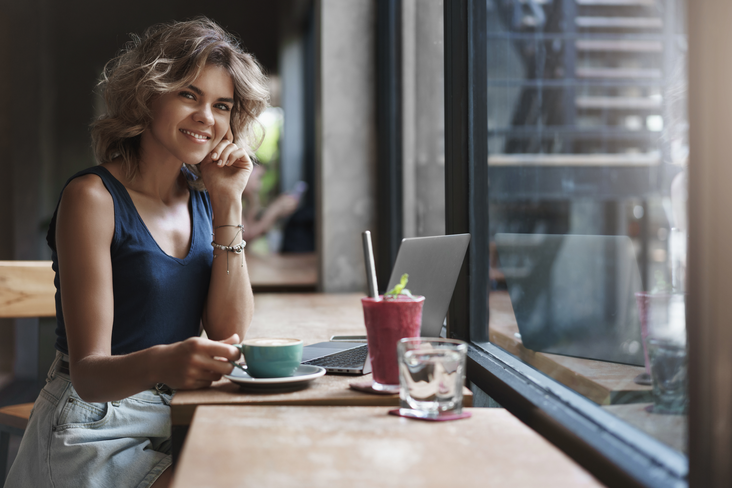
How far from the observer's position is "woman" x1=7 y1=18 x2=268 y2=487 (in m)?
1.01

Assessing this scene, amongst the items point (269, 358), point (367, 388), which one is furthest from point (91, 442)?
point (367, 388)

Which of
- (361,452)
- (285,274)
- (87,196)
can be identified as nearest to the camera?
(361,452)

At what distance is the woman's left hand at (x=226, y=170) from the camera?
1.35 m

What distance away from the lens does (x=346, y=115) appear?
2752mm

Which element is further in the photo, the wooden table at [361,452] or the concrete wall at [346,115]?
the concrete wall at [346,115]

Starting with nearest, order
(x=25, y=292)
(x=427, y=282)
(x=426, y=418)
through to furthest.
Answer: (x=426, y=418)
(x=427, y=282)
(x=25, y=292)

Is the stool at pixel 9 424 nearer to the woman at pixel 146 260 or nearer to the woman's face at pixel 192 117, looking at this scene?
the woman at pixel 146 260

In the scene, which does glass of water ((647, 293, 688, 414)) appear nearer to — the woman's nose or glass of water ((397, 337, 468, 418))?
glass of water ((397, 337, 468, 418))

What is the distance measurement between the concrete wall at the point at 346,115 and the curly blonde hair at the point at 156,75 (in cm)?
133

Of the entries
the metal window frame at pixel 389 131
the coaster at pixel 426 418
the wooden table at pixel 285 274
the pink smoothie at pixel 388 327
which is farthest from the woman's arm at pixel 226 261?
the wooden table at pixel 285 274

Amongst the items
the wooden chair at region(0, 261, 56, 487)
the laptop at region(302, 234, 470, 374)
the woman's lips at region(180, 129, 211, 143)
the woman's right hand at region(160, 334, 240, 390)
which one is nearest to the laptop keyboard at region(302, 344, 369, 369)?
Result: the laptop at region(302, 234, 470, 374)

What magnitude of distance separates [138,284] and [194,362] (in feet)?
1.33

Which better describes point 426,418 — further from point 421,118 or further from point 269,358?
point 421,118

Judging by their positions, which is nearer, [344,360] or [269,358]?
[269,358]
